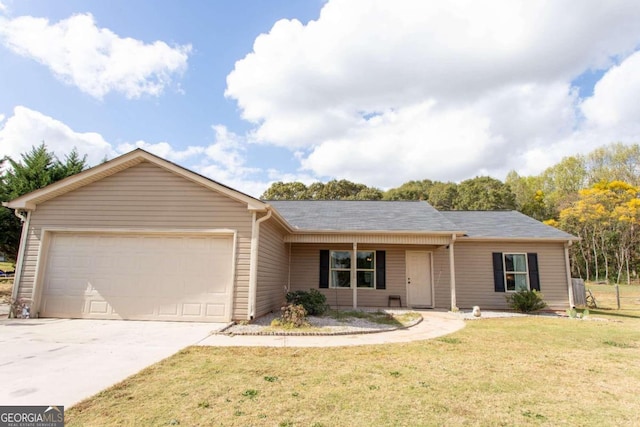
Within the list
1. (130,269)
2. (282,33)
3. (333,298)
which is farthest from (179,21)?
(333,298)

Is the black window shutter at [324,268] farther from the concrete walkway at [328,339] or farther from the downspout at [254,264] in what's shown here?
the concrete walkway at [328,339]

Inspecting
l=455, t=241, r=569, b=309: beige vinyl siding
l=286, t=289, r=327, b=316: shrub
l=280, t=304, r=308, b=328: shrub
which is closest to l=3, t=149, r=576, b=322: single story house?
l=286, t=289, r=327, b=316: shrub

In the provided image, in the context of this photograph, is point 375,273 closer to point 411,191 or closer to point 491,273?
point 491,273

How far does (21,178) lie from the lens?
15055mm

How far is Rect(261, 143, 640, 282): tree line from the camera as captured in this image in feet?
94.9

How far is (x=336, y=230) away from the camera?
36.5ft

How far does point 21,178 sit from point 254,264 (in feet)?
46.6

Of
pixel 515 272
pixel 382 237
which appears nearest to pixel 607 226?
pixel 515 272

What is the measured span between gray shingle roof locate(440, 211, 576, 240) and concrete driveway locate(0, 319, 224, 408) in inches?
394

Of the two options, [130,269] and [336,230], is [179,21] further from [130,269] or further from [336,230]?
[336,230]

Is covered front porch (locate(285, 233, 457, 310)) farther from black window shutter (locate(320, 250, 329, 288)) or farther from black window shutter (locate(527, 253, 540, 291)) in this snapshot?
black window shutter (locate(527, 253, 540, 291))

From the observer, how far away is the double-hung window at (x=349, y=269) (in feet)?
40.6

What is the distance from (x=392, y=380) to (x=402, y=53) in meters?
7.85

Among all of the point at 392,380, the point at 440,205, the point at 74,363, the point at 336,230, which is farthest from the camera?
the point at 440,205
